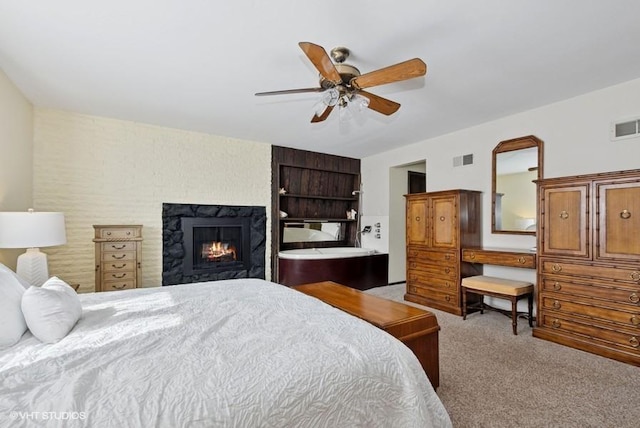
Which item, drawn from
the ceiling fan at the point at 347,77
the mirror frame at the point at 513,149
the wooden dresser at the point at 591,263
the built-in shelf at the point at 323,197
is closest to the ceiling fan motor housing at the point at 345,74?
the ceiling fan at the point at 347,77

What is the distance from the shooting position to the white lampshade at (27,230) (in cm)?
227

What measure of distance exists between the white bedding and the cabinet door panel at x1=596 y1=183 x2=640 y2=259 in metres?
2.41

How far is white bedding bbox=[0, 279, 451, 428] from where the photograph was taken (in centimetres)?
85

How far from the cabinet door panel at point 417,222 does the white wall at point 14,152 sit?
14.9 ft

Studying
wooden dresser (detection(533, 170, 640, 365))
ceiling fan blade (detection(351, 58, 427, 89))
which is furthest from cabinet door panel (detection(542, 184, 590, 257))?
ceiling fan blade (detection(351, 58, 427, 89))

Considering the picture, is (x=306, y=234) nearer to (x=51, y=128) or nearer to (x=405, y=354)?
(x=51, y=128)

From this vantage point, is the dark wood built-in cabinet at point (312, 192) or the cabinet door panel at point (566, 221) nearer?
the cabinet door panel at point (566, 221)

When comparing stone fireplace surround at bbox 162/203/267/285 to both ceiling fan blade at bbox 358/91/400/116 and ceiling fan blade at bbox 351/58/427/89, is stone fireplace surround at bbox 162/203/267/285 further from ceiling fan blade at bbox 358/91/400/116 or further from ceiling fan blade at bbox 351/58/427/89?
ceiling fan blade at bbox 351/58/427/89

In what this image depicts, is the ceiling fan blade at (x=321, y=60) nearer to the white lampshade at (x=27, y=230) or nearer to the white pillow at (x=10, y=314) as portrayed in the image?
the white pillow at (x=10, y=314)

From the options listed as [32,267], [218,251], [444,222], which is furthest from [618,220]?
[32,267]

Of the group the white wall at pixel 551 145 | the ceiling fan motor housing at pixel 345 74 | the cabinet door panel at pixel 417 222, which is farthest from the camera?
the cabinet door panel at pixel 417 222

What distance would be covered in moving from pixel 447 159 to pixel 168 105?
3.75 metres

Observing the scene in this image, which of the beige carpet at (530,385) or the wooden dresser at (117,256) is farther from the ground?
the wooden dresser at (117,256)

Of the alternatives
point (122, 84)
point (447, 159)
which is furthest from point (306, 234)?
point (122, 84)
